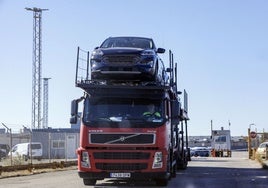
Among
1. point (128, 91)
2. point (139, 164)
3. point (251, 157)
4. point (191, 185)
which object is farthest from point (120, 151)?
point (251, 157)

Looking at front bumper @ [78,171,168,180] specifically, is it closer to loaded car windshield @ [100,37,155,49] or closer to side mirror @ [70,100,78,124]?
side mirror @ [70,100,78,124]

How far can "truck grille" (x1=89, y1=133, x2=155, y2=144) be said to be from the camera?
15727 mm

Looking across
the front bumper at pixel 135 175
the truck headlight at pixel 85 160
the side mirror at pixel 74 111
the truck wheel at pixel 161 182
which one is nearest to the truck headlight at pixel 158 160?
the front bumper at pixel 135 175

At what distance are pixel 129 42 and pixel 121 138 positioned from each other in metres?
3.86

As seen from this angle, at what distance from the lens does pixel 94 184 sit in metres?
17.5

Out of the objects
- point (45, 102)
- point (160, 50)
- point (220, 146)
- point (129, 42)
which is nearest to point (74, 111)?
point (129, 42)

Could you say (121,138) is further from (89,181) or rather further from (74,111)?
(89,181)

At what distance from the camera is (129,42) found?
1828 cm

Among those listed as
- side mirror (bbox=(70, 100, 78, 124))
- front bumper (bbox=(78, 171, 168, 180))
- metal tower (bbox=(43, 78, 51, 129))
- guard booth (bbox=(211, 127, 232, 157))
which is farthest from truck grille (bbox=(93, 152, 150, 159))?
metal tower (bbox=(43, 78, 51, 129))

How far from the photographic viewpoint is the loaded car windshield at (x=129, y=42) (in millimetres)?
18000

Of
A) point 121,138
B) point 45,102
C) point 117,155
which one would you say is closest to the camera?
point 121,138

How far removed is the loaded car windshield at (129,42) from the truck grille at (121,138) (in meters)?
3.33

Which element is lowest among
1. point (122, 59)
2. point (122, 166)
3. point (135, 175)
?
point (135, 175)

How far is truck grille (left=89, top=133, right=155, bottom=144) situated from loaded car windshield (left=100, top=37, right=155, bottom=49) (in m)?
3.33
